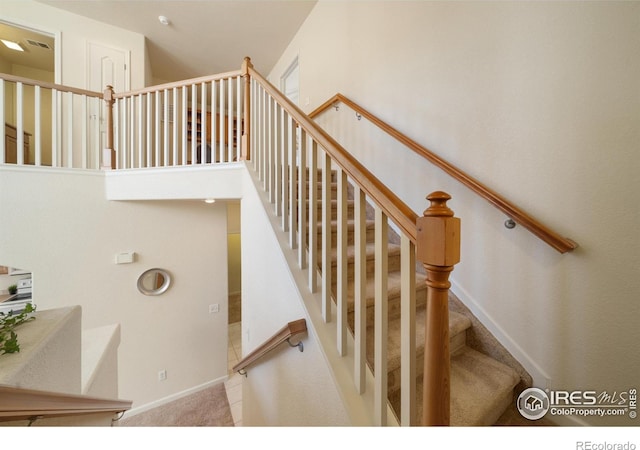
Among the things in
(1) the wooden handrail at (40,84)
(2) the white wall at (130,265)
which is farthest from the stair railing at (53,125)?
(2) the white wall at (130,265)

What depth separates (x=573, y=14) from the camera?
3.56 ft

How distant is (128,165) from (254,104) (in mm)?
1719

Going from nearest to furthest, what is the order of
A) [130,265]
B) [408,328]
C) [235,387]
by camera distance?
[408,328] < [130,265] < [235,387]

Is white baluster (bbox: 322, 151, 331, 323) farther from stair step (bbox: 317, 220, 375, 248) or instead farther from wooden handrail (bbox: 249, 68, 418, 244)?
stair step (bbox: 317, 220, 375, 248)

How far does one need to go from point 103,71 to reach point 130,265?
262 cm

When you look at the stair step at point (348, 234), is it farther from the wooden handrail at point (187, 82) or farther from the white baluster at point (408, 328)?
the wooden handrail at point (187, 82)

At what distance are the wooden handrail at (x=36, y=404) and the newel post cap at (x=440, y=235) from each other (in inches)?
36.7

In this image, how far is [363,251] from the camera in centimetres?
88

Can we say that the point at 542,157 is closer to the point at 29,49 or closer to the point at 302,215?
the point at 302,215

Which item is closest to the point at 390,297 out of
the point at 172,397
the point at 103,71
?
the point at 172,397

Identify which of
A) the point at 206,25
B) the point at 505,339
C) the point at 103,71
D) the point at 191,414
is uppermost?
the point at 206,25

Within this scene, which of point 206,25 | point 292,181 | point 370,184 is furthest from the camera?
point 206,25

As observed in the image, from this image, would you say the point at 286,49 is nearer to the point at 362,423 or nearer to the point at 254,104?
the point at 254,104
